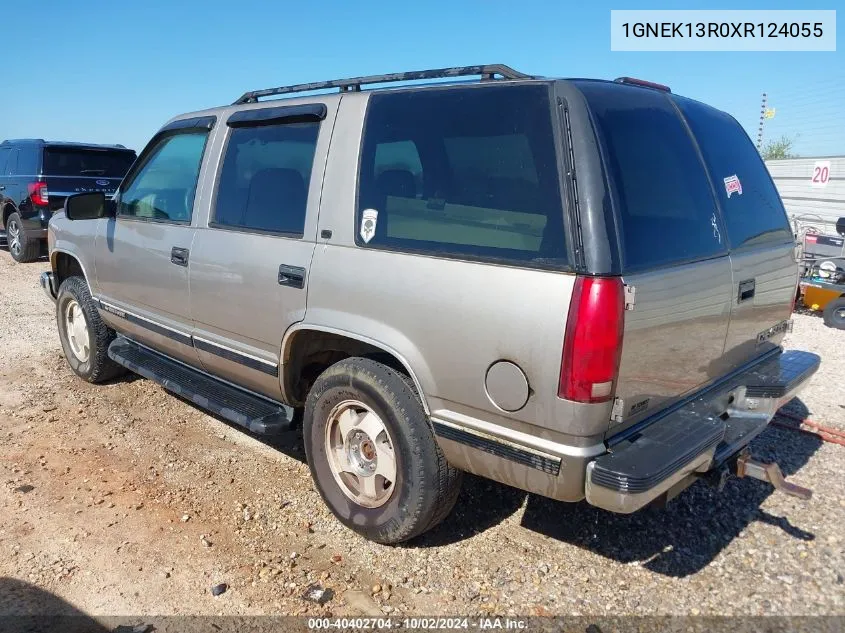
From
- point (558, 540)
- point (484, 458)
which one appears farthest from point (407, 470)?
point (558, 540)

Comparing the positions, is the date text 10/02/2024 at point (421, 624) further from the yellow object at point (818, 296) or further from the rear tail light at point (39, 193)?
the rear tail light at point (39, 193)

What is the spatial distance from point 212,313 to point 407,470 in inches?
61.7

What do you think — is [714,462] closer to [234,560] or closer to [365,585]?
[365,585]

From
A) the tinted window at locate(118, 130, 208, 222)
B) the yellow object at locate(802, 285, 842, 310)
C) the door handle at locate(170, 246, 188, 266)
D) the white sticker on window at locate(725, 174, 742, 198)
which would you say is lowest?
the yellow object at locate(802, 285, 842, 310)

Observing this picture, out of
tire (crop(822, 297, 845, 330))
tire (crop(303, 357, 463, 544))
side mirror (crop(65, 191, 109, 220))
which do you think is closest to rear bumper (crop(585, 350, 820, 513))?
tire (crop(303, 357, 463, 544))

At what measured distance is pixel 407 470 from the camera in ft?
9.59

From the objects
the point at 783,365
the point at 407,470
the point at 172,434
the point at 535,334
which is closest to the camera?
the point at 535,334

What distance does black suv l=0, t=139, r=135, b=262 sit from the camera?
434 inches

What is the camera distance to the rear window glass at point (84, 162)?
1105cm

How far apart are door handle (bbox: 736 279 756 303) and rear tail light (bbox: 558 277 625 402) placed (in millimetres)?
1030

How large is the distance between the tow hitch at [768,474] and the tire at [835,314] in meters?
5.72

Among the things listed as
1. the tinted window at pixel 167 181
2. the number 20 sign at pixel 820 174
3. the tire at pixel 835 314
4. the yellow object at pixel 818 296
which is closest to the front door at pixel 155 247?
the tinted window at pixel 167 181

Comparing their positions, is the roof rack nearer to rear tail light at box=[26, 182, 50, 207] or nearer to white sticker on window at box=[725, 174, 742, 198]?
white sticker on window at box=[725, 174, 742, 198]

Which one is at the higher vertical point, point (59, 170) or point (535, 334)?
point (59, 170)
